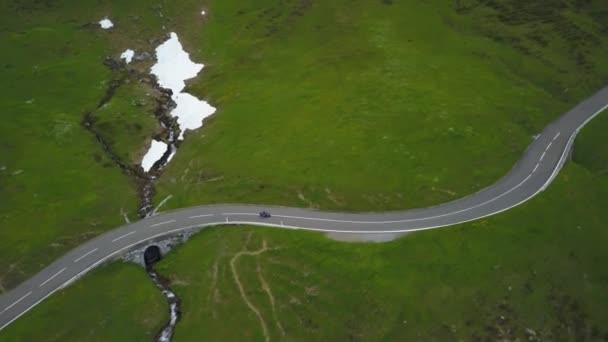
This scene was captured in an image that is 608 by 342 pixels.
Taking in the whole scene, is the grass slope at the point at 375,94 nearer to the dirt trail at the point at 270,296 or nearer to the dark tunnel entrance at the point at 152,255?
the dark tunnel entrance at the point at 152,255

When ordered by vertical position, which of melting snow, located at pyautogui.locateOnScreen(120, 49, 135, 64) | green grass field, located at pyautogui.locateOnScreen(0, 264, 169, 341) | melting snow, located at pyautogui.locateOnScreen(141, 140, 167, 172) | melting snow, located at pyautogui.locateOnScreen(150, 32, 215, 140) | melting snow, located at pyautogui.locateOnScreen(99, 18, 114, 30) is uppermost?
melting snow, located at pyautogui.locateOnScreen(99, 18, 114, 30)

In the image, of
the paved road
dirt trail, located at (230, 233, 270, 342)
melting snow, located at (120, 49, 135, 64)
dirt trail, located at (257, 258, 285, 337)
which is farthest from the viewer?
melting snow, located at (120, 49, 135, 64)

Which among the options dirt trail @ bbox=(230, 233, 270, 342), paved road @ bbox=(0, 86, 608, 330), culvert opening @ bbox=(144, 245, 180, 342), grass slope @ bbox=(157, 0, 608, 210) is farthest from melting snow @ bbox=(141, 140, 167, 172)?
dirt trail @ bbox=(230, 233, 270, 342)

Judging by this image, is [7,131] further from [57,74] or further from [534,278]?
[534,278]

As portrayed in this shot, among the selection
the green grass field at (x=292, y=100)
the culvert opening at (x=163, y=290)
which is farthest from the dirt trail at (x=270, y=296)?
the green grass field at (x=292, y=100)

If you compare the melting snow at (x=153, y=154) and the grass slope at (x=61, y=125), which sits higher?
the grass slope at (x=61, y=125)

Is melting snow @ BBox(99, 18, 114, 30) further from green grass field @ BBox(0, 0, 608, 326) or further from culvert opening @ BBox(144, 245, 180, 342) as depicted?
culvert opening @ BBox(144, 245, 180, 342)

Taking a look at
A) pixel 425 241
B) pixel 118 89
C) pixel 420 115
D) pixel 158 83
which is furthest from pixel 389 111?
pixel 118 89
